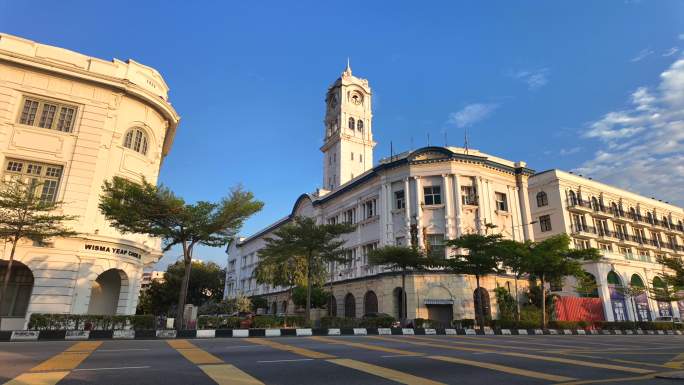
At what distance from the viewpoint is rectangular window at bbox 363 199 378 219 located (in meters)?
39.3

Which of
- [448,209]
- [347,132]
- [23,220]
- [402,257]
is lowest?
[23,220]

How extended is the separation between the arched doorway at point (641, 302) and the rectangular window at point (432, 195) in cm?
2566

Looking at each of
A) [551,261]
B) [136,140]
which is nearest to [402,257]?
[551,261]

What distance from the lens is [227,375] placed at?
6.79 meters

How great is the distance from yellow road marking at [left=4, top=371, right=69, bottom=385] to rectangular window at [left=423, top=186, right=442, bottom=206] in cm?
3148

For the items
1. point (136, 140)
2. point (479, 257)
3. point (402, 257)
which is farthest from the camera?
point (402, 257)

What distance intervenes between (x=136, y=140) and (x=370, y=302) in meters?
22.8

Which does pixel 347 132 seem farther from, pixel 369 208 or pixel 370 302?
pixel 370 302

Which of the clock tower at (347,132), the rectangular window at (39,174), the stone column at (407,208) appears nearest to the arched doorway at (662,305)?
the stone column at (407,208)

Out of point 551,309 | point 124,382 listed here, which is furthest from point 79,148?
point 551,309

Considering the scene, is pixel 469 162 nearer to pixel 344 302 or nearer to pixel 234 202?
pixel 344 302

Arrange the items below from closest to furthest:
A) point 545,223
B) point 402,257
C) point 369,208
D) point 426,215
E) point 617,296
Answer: point 402,257
point 426,215
point 369,208
point 617,296
point 545,223

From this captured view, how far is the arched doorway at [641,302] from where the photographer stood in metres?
44.0

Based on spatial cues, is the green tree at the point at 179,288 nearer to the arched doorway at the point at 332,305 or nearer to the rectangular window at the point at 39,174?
the arched doorway at the point at 332,305
